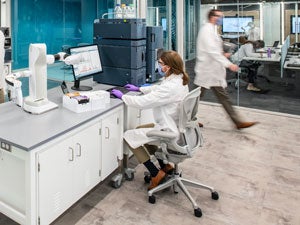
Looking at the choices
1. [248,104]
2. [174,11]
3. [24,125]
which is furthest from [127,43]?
[174,11]

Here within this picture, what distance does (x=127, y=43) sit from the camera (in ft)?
9.91

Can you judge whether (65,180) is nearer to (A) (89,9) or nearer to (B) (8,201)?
(B) (8,201)

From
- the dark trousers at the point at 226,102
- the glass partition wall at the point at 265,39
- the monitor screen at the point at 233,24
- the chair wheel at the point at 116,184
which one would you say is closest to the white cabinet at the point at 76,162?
the chair wheel at the point at 116,184

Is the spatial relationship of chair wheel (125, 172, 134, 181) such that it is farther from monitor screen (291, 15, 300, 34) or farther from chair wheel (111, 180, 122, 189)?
monitor screen (291, 15, 300, 34)

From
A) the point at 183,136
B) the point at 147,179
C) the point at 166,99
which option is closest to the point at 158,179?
the point at 147,179

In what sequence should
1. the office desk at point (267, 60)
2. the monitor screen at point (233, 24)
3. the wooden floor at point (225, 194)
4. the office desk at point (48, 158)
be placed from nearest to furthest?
the office desk at point (48, 158) < the wooden floor at point (225, 194) < the monitor screen at point (233, 24) < the office desk at point (267, 60)

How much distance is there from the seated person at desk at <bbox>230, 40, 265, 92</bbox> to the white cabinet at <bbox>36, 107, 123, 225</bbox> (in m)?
3.31

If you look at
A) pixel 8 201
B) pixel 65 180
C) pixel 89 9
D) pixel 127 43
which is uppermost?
pixel 89 9

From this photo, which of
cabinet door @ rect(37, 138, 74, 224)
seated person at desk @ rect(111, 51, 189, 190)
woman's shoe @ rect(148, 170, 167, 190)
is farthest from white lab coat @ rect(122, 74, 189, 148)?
cabinet door @ rect(37, 138, 74, 224)

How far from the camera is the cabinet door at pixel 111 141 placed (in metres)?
2.43

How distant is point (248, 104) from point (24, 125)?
13.4 ft

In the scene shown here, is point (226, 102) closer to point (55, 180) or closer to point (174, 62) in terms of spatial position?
point (174, 62)

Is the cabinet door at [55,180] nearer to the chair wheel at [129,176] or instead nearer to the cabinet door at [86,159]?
the cabinet door at [86,159]

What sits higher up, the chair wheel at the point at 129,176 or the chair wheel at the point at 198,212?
the chair wheel at the point at 129,176
